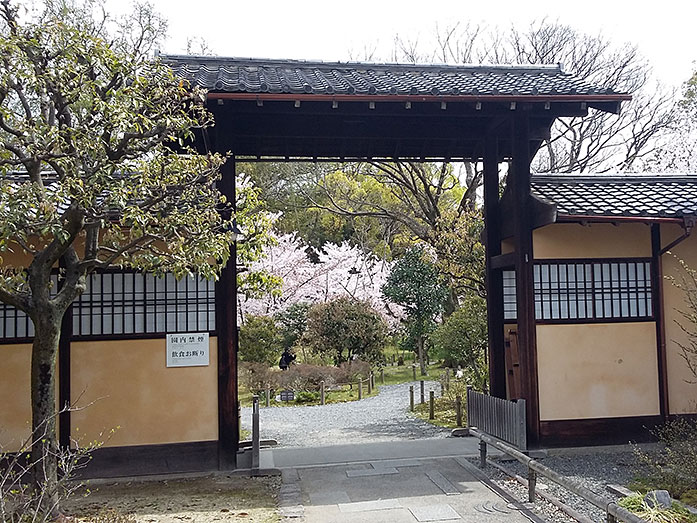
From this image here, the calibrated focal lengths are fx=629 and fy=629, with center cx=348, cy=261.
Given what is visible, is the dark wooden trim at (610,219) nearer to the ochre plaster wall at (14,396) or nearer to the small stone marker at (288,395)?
the ochre plaster wall at (14,396)

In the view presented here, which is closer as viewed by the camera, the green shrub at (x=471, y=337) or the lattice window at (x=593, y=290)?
the lattice window at (x=593, y=290)

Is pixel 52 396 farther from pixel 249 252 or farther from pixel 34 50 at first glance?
pixel 249 252

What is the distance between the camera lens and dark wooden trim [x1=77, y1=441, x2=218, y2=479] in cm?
754

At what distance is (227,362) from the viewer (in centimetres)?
781

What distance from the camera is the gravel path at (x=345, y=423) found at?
10.6 meters

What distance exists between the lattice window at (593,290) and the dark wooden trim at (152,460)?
15.2ft

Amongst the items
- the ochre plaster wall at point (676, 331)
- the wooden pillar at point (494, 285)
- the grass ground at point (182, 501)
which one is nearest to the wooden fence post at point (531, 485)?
the grass ground at point (182, 501)

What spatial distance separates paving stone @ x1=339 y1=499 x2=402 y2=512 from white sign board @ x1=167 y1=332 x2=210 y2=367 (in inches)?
103

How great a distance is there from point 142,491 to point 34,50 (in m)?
4.71

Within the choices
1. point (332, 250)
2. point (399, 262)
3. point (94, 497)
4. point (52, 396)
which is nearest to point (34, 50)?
point (52, 396)

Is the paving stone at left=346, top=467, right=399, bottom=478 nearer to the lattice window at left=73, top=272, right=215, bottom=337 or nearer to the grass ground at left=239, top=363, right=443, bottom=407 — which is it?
the lattice window at left=73, top=272, right=215, bottom=337

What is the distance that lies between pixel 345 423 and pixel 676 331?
6.28 meters

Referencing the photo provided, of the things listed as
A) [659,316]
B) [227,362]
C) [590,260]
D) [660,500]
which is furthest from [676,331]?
[227,362]

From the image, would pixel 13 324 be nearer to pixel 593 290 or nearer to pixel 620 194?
pixel 593 290
